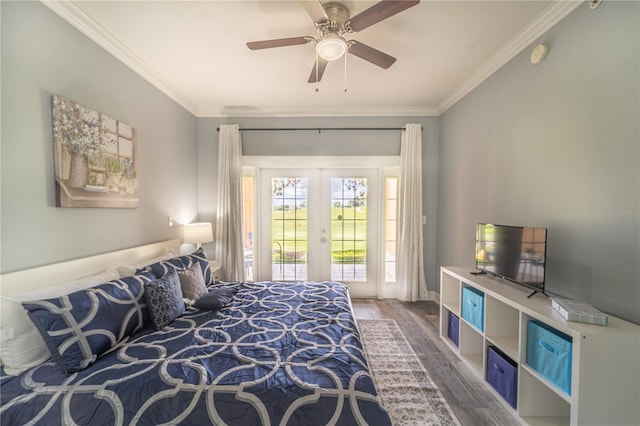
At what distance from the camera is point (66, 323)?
4.12ft

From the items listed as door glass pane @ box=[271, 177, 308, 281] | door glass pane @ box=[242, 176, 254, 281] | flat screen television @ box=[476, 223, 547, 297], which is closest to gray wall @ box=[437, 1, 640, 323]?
flat screen television @ box=[476, 223, 547, 297]

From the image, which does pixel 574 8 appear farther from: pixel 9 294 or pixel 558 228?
pixel 9 294

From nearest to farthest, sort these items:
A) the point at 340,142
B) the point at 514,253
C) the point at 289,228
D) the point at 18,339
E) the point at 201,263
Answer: the point at 18,339, the point at 514,253, the point at 201,263, the point at 340,142, the point at 289,228

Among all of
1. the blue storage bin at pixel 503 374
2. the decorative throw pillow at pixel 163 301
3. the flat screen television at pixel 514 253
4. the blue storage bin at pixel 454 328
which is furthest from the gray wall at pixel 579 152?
the decorative throw pillow at pixel 163 301

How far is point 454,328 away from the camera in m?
2.45

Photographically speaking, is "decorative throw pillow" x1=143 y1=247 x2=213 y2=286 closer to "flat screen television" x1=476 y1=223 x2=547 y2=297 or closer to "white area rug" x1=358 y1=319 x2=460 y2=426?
"white area rug" x1=358 y1=319 x2=460 y2=426

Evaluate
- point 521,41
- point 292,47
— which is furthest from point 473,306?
point 292,47

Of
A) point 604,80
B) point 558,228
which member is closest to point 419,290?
point 558,228

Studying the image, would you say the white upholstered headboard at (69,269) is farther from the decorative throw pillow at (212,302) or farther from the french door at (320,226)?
the french door at (320,226)

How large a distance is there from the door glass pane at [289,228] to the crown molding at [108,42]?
1.76 m

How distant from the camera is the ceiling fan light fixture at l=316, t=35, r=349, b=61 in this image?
166 cm

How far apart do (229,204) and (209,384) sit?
271cm

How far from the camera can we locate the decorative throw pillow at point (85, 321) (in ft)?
3.98

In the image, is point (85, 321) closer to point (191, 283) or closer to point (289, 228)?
point (191, 283)
